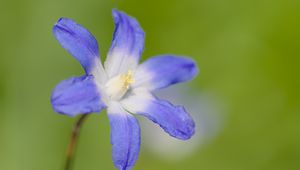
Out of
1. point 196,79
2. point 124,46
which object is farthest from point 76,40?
point 196,79

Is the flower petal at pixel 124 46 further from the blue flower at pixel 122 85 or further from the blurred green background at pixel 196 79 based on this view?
the blurred green background at pixel 196 79

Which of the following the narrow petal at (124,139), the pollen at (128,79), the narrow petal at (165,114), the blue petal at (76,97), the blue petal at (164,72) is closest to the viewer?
the blue petal at (76,97)

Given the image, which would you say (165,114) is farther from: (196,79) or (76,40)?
(196,79)

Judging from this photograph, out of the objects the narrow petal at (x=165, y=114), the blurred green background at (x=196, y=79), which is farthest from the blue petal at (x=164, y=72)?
the blurred green background at (x=196, y=79)

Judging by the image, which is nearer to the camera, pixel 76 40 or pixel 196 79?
pixel 76 40

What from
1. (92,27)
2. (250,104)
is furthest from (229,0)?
(92,27)

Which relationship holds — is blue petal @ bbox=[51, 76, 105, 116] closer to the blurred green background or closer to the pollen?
the pollen
